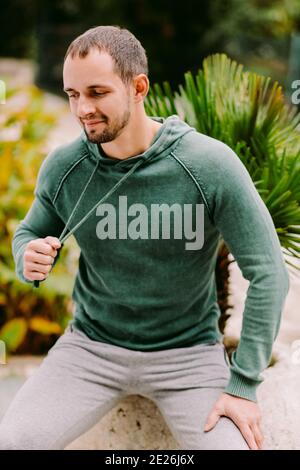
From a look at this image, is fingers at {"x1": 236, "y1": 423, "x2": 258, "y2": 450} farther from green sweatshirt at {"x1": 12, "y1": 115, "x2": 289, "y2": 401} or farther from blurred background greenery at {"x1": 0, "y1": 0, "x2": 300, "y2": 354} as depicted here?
blurred background greenery at {"x1": 0, "y1": 0, "x2": 300, "y2": 354}

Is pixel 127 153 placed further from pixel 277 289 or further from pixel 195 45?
pixel 195 45

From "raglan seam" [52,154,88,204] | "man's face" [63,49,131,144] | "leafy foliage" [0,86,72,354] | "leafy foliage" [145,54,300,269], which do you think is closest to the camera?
"man's face" [63,49,131,144]

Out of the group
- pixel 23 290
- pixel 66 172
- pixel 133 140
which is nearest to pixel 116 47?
pixel 133 140

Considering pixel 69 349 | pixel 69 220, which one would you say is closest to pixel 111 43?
pixel 69 220

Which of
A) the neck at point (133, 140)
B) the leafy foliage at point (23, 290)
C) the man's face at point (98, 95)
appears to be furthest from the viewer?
the leafy foliage at point (23, 290)

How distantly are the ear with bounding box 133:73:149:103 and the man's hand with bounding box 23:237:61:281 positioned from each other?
0.46 metres

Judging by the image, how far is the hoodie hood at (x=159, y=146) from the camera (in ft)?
6.04

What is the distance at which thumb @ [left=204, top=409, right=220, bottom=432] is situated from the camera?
1783 millimetres

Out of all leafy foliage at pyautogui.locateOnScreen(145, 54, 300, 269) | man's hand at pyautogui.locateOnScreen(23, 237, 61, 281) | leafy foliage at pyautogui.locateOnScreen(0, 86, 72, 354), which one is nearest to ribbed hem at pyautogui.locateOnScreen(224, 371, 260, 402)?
leafy foliage at pyautogui.locateOnScreen(145, 54, 300, 269)

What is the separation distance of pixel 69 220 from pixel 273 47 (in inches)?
379

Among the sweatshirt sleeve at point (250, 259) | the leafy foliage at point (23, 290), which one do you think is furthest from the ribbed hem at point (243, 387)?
the leafy foliage at point (23, 290)

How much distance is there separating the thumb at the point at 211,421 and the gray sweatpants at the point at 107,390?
0.01 metres

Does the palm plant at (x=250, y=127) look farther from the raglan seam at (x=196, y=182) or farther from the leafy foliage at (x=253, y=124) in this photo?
the raglan seam at (x=196, y=182)

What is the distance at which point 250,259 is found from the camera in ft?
5.79
